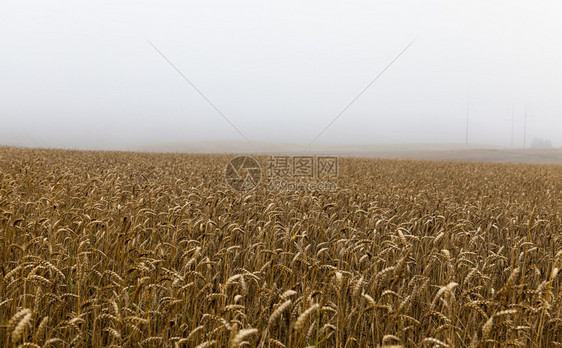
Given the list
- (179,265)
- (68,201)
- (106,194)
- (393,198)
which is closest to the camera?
(179,265)

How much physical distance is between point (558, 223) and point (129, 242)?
23.3 ft

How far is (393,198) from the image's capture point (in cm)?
836

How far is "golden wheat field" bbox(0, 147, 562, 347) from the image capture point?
2.42m

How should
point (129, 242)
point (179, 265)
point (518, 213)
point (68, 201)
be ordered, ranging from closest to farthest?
1. point (129, 242)
2. point (179, 265)
3. point (68, 201)
4. point (518, 213)

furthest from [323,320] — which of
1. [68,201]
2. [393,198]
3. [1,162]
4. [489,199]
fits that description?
[1,162]

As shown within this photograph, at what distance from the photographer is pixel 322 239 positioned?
5.13 meters

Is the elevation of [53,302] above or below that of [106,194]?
below

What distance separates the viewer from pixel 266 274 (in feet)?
11.9

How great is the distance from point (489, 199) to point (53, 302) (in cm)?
969

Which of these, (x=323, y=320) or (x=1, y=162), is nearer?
(x=323, y=320)

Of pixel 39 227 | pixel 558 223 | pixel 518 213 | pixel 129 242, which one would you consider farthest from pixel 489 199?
pixel 39 227

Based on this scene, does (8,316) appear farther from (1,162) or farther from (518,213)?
(1,162)

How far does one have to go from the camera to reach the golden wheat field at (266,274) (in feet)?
7.95

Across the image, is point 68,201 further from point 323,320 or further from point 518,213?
point 518,213
